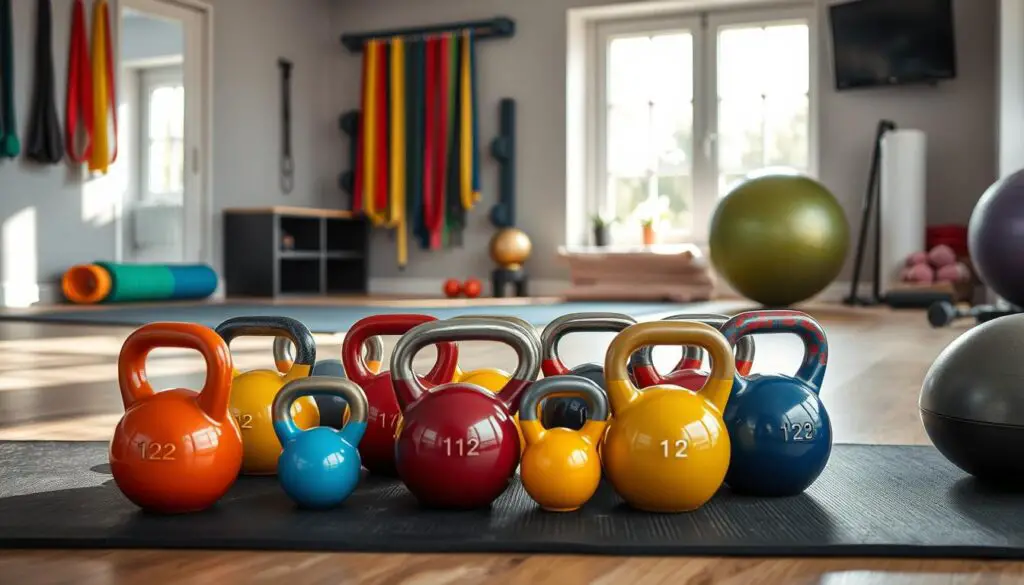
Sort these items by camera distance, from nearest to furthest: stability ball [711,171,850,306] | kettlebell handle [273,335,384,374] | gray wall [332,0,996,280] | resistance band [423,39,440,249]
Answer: kettlebell handle [273,335,384,374] < stability ball [711,171,850,306] < gray wall [332,0,996,280] < resistance band [423,39,440,249]

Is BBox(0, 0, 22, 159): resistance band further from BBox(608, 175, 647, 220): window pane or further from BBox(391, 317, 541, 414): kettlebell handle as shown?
BBox(391, 317, 541, 414): kettlebell handle

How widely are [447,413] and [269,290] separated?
677 cm

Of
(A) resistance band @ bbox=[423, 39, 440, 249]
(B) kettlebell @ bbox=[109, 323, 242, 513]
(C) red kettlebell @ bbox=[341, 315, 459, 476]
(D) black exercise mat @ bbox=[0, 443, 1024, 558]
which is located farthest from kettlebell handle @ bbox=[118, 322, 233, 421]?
(A) resistance band @ bbox=[423, 39, 440, 249]

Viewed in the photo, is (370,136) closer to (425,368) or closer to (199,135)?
(199,135)

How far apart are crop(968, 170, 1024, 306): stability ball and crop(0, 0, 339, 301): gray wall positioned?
5.39 meters

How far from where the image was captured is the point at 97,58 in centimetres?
678

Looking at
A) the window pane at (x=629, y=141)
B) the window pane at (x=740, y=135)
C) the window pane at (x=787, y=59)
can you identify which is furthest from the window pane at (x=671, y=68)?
the window pane at (x=787, y=59)

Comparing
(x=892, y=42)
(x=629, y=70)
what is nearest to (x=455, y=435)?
(x=892, y=42)

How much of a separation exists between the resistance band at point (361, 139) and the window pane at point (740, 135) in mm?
2903

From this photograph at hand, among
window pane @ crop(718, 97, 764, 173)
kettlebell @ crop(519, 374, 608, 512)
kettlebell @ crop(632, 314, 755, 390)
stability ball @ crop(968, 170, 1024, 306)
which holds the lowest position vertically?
kettlebell @ crop(519, 374, 608, 512)

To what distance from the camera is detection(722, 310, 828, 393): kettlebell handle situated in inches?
56.1

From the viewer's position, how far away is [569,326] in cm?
150

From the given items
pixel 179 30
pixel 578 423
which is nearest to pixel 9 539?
pixel 578 423

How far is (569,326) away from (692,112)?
22.0ft
